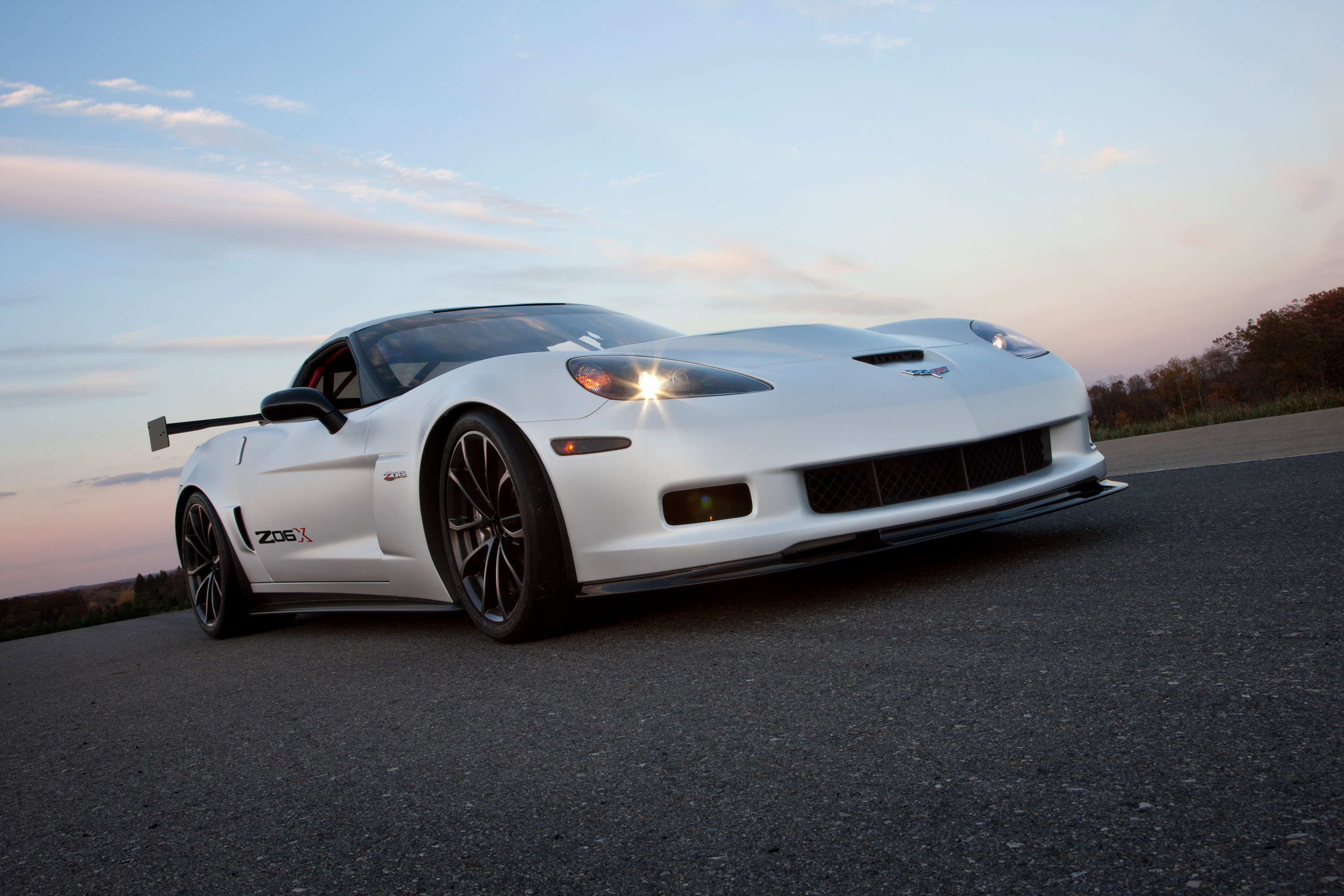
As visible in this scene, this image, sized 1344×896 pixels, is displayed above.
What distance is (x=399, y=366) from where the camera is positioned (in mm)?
4195

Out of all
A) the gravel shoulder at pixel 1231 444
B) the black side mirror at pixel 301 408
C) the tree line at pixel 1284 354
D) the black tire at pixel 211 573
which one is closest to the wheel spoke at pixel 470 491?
the black side mirror at pixel 301 408

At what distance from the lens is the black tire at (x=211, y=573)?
511 centimetres

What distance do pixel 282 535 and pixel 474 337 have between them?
132 cm

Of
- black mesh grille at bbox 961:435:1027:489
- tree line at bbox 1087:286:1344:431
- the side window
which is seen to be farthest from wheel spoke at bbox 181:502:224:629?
tree line at bbox 1087:286:1344:431

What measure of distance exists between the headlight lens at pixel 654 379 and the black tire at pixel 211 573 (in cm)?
275

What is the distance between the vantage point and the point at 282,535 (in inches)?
182

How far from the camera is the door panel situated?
4027mm

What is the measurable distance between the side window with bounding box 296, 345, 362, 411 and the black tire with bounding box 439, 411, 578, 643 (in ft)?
3.33

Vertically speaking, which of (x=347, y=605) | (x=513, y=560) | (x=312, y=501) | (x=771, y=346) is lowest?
(x=347, y=605)

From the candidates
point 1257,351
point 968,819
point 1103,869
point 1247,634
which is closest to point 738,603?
point 1247,634

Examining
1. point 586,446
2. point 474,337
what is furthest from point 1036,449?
point 474,337

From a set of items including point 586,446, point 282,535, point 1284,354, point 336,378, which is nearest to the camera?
point 586,446

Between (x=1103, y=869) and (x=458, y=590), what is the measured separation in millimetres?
2660

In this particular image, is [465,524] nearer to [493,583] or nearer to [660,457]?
[493,583]
